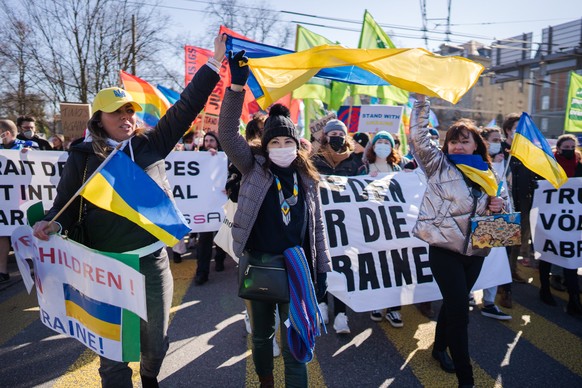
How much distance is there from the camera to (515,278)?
5227mm

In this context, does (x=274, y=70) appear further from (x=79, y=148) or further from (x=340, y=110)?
(x=340, y=110)

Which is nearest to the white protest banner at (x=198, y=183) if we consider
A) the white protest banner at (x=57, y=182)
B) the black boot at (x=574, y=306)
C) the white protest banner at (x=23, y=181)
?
the white protest banner at (x=57, y=182)

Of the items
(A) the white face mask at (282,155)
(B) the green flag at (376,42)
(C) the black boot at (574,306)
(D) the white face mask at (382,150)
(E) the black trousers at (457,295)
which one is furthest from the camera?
(B) the green flag at (376,42)

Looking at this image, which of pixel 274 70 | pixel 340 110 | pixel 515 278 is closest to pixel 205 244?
pixel 274 70

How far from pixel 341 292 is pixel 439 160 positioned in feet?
5.08

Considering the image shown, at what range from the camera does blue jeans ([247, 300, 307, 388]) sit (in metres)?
2.36

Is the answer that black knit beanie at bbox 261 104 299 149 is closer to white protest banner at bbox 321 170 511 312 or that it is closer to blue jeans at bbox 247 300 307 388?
blue jeans at bbox 247 300 307 388

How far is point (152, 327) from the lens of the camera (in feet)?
7.30

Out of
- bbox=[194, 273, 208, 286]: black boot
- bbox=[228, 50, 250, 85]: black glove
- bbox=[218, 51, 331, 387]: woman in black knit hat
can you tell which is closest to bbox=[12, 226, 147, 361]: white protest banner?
bbox=[218, 51, 331, 387]: woman in black knit hat

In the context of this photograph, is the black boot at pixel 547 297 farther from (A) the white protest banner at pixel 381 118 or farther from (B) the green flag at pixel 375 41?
(B) the green flag at pixel 375 41

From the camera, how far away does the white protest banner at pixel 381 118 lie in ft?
26.4

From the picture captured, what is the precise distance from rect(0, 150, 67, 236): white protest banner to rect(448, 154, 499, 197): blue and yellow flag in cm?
507

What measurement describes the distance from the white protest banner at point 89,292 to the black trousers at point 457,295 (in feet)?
6.98

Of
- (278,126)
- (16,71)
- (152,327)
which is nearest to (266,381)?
(152,327)
